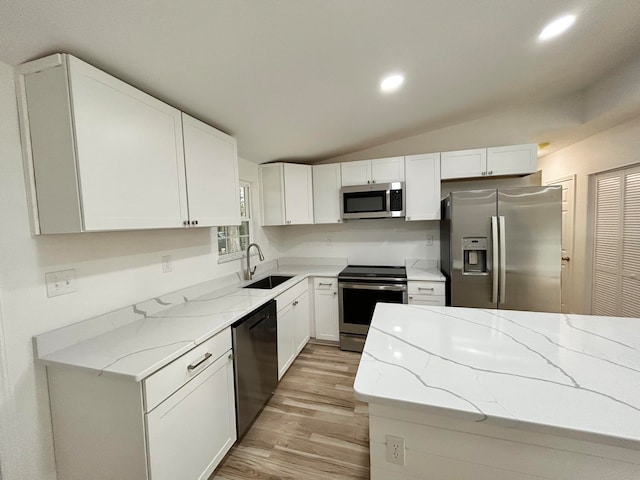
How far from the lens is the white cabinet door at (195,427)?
1.12 metres

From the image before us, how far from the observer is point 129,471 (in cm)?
111

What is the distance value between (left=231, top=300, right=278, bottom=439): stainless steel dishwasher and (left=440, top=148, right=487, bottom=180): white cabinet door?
92.9 inches

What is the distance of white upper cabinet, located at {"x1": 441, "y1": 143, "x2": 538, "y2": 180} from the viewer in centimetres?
269

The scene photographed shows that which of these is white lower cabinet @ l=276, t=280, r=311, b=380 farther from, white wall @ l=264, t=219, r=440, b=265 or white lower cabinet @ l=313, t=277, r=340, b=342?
white wall @ l=264, t=219, r=440, b=265

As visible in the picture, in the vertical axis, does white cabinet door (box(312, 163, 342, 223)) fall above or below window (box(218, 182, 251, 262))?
above

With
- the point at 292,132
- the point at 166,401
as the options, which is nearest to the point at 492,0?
the point at 292,132

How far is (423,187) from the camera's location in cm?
296

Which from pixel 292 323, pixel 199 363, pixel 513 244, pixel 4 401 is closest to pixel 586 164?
pixel 513 244

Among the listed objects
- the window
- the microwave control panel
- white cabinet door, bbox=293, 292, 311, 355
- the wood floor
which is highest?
the microwave control panel

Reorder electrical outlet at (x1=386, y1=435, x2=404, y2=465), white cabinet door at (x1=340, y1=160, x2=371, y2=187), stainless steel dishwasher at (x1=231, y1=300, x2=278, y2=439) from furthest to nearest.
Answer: white cabinet door at (x1=340, y1=160, x2=371, y2=187) → stainless steel dishwasher at (x1=231, y1=300, x2=278, y2=439) → electrical outlet at (x1=386, y1=435, x2=404, y2=465)

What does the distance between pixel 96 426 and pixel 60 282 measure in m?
0.69

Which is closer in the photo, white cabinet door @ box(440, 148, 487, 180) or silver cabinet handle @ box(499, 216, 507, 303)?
silver cabinet handle @ box(499, 216, 507, 303)

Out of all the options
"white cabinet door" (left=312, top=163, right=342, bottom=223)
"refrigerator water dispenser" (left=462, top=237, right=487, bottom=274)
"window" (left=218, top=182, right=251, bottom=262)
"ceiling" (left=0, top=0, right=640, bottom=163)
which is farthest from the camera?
"white cabinet door" (left=312, top=163, right=342, bottom=223)

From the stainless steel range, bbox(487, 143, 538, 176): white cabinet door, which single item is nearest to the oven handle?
the stainless steel range
